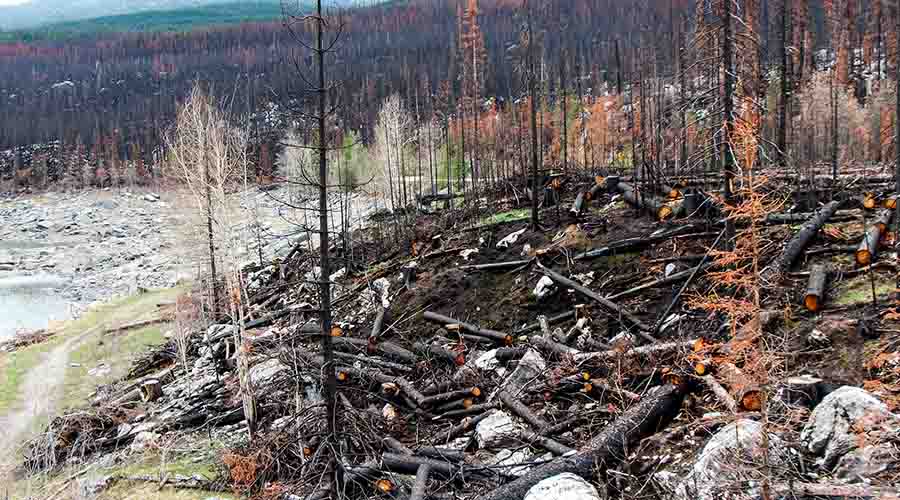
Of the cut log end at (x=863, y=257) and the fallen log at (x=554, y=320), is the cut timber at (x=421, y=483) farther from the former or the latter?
the cut log end at (x=863, y=257)

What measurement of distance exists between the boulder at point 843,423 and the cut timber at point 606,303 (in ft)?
15.4

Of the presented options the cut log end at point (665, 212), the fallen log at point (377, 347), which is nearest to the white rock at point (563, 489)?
the fallen log at point (377, 347)

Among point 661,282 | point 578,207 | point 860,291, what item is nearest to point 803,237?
point 860,291

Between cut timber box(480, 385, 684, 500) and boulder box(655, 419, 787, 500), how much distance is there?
1326mm

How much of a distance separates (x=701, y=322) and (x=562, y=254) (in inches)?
240

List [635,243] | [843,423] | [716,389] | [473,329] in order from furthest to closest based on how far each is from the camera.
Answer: [635,243]
[473,329]
[716,389]
[843,423]

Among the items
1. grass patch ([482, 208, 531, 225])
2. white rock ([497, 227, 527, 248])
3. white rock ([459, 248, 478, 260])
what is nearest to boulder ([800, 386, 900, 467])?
white rock ([497, 227, 527, 248])

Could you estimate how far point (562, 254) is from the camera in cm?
1777

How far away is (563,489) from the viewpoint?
26.6 feet

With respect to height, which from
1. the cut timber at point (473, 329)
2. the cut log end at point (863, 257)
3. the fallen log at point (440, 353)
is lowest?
the fallen log at point (440, 353)

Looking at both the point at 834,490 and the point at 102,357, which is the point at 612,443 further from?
the point at 102,357

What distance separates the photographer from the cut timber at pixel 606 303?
1325 cm

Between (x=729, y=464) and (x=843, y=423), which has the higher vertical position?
(x=843, y=423)

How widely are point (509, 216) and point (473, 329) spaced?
8.85 meters
